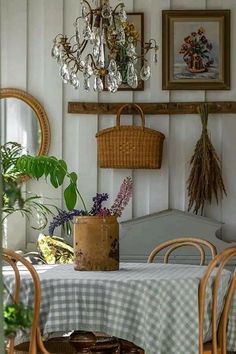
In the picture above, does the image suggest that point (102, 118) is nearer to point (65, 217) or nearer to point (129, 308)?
point (65, 217)

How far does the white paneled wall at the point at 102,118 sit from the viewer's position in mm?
5590

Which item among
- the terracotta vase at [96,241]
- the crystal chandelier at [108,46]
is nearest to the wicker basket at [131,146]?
the crystal chandelier at [108,46]

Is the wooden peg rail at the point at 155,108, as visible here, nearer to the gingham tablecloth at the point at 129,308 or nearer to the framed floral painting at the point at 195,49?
the framed floral painting at the point at 195,49

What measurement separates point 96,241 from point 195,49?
242 cm

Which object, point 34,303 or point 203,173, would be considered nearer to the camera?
point 34,303

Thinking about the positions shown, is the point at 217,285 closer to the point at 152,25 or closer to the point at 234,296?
the point at 234,296

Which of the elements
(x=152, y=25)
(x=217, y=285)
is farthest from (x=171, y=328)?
(x=152, y=25)

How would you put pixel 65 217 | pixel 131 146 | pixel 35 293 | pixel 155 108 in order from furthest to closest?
pixel 155 108
pixel 131 146
pixel 65 217
pixel 35 293

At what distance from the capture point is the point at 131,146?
5430 millimetres

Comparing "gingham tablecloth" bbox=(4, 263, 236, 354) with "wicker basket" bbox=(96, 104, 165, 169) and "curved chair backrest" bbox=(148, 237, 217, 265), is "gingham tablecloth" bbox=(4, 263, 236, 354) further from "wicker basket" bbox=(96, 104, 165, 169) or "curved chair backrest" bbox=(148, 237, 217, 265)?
"wicker basket" bbox=(96, 104, 165, 169)

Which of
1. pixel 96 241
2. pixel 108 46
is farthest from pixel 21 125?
pixel 96 241

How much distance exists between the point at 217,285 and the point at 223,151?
7.98ft

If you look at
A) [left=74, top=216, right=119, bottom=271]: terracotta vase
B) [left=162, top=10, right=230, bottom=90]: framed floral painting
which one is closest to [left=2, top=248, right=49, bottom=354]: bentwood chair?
[left=74, top=216, right=119, bottom=271]: terracotta vase

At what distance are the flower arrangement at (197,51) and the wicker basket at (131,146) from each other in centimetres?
50
